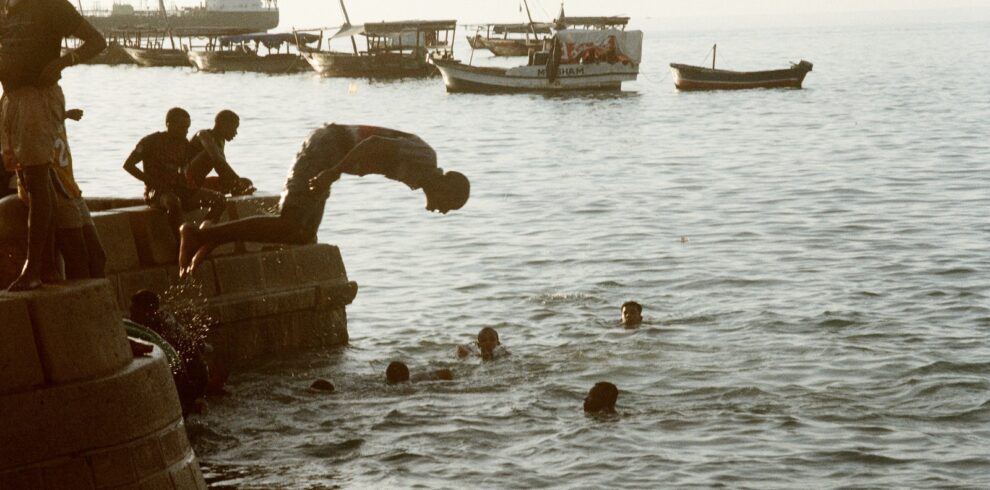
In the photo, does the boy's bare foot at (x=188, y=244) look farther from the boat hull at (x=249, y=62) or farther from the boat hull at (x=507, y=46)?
the boat hull at (x=507, y=46)

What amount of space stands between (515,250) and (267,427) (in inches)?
552

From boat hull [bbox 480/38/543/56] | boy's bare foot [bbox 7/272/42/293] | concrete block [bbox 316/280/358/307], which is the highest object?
boy's bare foot [bbox 7/272/42/293]

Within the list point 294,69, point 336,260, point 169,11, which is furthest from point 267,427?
point 169,11

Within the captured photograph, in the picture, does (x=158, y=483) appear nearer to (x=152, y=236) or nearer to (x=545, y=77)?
(x=152, y=236)

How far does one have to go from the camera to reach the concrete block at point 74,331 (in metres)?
7.12

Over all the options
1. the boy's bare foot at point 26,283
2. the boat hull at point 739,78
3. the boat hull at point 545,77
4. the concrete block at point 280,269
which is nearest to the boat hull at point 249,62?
the boat hull at point 545,77

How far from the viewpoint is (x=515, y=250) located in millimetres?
26703

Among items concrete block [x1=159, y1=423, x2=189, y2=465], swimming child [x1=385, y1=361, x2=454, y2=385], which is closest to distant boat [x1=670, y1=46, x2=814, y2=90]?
swimming child [x1=385, y1=361, x2=454, y2=385]

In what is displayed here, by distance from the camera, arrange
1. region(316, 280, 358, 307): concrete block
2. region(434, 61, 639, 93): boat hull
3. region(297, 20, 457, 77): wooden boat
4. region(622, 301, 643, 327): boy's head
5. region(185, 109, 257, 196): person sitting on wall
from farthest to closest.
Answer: region(297, 20, 457, 77): wooden boat < region(434, 61, 639, 93): boat hull < region(622, 301, 643, 327): boy's head < region(316, 280, 358, 307): concrete block < region(185, 109, 257, 196): person sitting on wall

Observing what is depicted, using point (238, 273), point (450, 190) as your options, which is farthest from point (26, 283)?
point (238, 273)

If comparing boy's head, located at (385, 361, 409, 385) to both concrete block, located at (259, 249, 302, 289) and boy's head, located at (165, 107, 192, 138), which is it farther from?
boy's head, located at (165, 107, 192, 138)

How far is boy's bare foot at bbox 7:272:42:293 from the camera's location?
7316 mm

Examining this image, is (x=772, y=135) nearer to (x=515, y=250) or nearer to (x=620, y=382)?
(x=515, y=250)

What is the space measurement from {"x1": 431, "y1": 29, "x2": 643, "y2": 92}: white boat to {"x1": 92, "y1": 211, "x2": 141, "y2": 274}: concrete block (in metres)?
65.1
